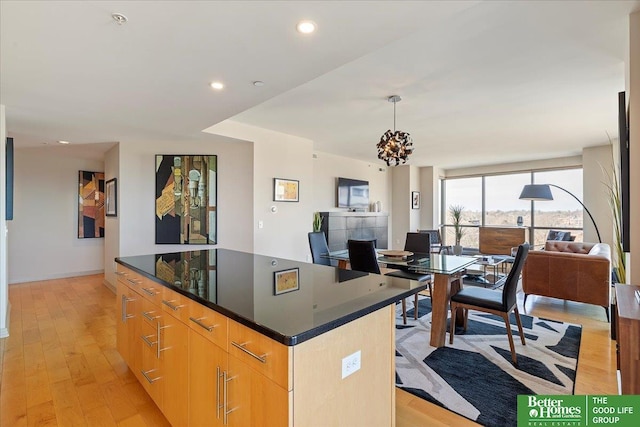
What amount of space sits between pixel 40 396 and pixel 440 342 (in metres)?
3.19

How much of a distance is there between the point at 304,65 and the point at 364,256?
6.80 ft

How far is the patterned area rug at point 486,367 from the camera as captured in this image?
208 centimetres

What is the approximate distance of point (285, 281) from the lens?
1765mm

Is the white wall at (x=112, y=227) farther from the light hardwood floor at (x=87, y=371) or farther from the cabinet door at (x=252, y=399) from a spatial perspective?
the cabinet door at (x=252, y=399)

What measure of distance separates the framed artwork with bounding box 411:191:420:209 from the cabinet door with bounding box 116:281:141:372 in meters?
7.43

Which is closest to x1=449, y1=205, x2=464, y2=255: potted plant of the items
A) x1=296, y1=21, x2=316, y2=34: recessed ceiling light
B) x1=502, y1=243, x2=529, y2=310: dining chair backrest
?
x1=502, y1=243, x2=529, y2=310: dining chair backrest

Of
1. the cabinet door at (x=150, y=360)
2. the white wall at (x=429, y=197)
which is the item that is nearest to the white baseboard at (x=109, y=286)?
the cabinet door at (x=150, y=360)

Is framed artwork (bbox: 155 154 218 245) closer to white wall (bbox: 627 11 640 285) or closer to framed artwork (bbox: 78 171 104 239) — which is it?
framed artwork (bbox: 78 171 104 239)

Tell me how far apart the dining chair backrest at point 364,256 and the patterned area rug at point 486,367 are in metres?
0.74

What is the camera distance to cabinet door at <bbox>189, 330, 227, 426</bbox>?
134 centimetres

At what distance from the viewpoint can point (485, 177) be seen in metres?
8.67

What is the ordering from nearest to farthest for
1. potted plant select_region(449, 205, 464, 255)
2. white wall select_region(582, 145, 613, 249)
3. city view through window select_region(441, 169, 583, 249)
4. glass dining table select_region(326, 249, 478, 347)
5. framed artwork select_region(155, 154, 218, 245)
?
1. glass dining table select_region(326, 249, 478, 347)
2. framed artwork select_region(155, 154, 218, 245)
3. white wall select_region(582, 145, 613, 249)
4. city view through window select_region(441, 169, 583, 249)
5. potted plant select_region(449, 205, 464, 255)

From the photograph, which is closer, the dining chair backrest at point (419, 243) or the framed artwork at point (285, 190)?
the dining chair backrest at point (419, 243)

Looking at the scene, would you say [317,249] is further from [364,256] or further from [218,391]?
[218,391]
